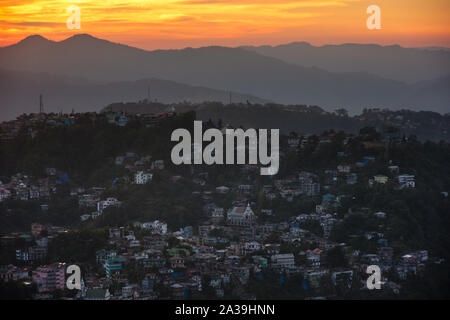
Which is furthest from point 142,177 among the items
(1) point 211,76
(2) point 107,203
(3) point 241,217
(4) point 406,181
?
(1) point 211,76

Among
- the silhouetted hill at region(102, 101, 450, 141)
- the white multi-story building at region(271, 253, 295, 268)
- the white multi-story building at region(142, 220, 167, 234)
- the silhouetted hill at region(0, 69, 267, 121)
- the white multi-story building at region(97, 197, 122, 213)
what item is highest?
the silhouetted hill at region(0, 69, 267, 121)

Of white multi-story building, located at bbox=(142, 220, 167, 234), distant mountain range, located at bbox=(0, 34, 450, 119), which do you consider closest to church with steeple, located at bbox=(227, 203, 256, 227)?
white multi-story building, located at bbox=(142, 220, 167, 234)

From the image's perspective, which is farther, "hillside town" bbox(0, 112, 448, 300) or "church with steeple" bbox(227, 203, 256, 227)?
"church with steeple" bbox(227, 203, 256, 227)

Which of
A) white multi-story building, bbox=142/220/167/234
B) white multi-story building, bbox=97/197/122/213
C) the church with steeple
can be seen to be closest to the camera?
white multi-story building, bbox=142/220/167/234

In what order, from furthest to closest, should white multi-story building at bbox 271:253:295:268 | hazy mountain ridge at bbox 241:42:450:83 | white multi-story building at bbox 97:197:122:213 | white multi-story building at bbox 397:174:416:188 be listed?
hazy mountain ridge at bbox 241:42:450:83 < white multi-story building at bbox 397:174:416:188 < white multi-story building at bbox 97:197:122:213 < white multi-story building at bbox 271:253:295:268

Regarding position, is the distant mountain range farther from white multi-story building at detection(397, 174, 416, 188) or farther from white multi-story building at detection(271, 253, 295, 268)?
white multi-story building at detection(271, 253, 295, 268)

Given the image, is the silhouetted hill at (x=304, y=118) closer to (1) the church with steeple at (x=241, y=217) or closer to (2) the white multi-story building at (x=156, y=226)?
(1) the church with steeple at (x=241, y=217)

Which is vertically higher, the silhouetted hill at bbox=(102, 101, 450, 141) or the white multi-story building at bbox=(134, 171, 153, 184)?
the silhouetted hill at bbox=(102, 101, 450, 141)

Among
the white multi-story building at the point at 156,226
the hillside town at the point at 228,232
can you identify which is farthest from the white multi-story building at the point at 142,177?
the white multi-story building at the point at 156,226

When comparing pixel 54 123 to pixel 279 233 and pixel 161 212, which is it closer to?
pixel 161 212
